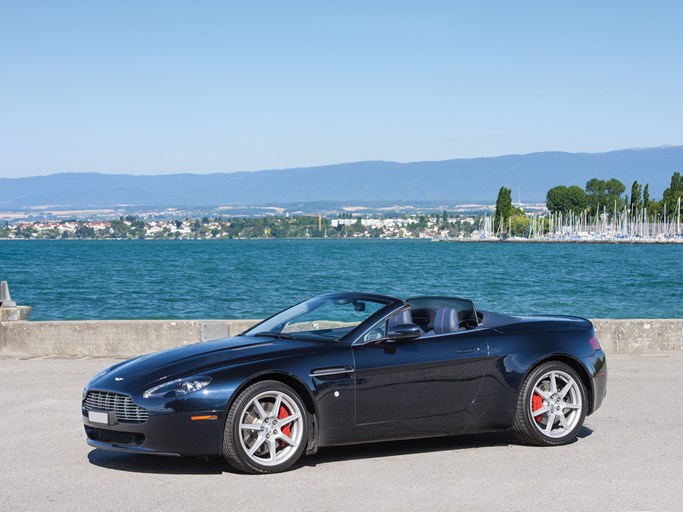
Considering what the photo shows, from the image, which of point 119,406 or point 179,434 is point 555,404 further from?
point 119,406

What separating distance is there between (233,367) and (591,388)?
3100 millimetres

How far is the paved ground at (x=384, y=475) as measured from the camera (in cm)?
636

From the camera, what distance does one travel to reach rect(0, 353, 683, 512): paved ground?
6.36 metres

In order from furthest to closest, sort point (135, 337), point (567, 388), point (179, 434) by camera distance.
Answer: point (135, 337) < point (567, 388) < point (179, 434)

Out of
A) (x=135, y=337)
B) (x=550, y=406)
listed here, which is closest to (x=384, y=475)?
(x=550, y=406)

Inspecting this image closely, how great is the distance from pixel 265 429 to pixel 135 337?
7.87 m

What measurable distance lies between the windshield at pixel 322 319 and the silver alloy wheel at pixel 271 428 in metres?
0.81

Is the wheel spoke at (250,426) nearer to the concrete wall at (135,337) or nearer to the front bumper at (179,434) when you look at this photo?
the front bumper at (179,434)

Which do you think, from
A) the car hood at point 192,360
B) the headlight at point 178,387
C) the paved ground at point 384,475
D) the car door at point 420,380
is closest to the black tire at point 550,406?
the paved ground at point 384,475

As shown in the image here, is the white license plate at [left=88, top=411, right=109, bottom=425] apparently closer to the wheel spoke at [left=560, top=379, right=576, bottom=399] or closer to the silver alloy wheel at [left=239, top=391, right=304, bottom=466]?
the silver alloy wheel at [left=239, top=391, right=304, bottom=466]

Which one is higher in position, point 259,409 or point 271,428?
point 259,409

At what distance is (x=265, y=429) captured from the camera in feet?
23.5

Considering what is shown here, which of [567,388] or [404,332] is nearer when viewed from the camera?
[404,332]

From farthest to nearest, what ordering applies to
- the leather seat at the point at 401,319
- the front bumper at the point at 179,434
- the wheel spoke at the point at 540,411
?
the wheel spoke at the point at 540,411 < the leather seat at the point at 401,319 < the front bumper at the point at 179,434
